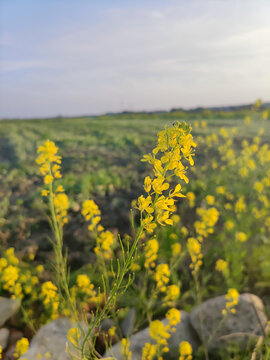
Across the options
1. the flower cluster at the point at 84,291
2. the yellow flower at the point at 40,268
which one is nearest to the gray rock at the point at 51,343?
the flower cluster at the point at 84,291

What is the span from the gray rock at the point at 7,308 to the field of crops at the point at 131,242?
0.12 m

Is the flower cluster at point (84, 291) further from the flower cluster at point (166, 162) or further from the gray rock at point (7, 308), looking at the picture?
the flower cluster at point (166, 162)

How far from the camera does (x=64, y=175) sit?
648 cm

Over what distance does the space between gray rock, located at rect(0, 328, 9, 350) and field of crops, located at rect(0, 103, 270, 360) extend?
0.17 metres

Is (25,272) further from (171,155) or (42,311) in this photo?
(171,155)

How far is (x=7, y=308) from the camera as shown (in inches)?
127

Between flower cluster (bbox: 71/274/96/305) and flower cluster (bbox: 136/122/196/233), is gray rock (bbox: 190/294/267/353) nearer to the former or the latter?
flower cluster (bbox: 71/274/96/305)

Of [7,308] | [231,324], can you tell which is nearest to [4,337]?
[7,308]

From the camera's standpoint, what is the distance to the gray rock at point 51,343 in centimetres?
270

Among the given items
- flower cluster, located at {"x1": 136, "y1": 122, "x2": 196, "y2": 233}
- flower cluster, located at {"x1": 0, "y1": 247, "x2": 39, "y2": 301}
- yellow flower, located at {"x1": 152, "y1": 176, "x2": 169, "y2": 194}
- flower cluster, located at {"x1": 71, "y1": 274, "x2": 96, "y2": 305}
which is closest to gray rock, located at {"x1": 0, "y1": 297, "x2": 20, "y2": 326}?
flower cluster, located at {"x1": 0, "y1": 247, "x2": 39, "y2": 301}

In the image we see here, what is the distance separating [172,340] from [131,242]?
5.30ft

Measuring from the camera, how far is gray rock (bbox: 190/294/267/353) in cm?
285

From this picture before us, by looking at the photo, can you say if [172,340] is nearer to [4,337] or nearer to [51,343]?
[51,343]

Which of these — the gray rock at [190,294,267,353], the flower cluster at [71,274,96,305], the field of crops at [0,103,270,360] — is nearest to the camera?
the field of crops at [0,103,270,360]
